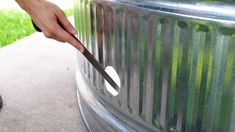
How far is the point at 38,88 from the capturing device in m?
2.04

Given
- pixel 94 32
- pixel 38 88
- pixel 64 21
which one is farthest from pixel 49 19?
pixel 38 88

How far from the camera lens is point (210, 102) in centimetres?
92

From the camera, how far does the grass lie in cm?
322

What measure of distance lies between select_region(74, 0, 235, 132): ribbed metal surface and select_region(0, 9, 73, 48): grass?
7.11 ft

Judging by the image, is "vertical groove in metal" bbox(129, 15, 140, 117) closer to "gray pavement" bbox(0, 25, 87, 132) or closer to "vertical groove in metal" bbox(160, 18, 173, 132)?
"vertical groove in metal" bbox(160, 18, 173, 132)

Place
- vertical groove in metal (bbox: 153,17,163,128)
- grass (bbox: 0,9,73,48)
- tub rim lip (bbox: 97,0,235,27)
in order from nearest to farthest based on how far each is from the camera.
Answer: tub rim lip (bbox: 97,0,235,27) → vertical groove in metal (bbox: 153,17,163,128) → grass (bbox: 0,9,73,48)

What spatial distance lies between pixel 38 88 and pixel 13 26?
1.78 metres

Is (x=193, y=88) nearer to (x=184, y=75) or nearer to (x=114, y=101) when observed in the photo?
(x=184, y=75)

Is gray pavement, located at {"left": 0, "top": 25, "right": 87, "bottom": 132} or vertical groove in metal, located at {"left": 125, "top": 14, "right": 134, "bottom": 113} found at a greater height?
vertical groove in metal, located at {"left": 125, "top": 14, "right": 134, "bottom": 113}

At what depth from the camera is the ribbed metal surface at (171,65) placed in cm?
86

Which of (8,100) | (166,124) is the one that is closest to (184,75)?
(166,124)

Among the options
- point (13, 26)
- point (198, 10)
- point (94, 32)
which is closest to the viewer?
point (198, 10)

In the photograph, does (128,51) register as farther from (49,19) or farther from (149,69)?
(49,19)

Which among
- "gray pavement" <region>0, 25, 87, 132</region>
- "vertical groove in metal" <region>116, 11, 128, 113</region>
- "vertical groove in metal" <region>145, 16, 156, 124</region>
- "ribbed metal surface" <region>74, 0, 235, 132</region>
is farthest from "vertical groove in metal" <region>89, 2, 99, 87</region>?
"gray pavement" <region>0, 25, 87, 132</region>
